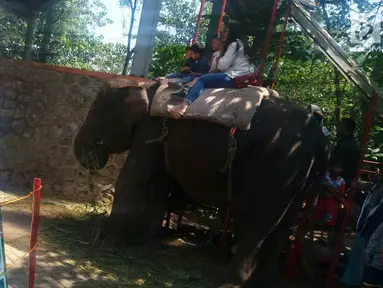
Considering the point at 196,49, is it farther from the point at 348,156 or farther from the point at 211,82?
the point at 348,156

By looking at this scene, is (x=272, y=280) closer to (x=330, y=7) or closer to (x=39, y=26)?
(x=330, y=7)

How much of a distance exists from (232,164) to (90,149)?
2.22m

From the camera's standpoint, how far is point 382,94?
598 cm

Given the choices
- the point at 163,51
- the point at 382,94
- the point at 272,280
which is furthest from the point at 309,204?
the point at 163,51

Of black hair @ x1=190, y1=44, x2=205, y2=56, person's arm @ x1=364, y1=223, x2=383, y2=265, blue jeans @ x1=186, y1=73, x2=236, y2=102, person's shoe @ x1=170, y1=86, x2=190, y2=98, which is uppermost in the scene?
black hair @ x1=190, y1=44, x2=205, y2=56

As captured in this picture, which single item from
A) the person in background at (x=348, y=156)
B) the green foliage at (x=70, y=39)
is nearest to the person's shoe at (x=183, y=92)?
the person in background at (x=348, y=156)

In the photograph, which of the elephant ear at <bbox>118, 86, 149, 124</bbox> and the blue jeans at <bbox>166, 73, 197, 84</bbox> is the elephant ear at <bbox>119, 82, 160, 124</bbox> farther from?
the blue jeans at <bbox>166, 73, 197, 84</bbox>

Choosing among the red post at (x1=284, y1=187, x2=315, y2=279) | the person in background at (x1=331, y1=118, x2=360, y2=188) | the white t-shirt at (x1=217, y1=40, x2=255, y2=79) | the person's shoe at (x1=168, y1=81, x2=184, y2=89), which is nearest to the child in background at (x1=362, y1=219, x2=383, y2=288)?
the red post at (x1=284, y1=187, x2=315, y2=279)

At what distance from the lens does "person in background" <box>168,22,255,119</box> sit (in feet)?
20.2

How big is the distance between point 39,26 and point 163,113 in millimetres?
15755

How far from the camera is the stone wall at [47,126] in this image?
8852mm

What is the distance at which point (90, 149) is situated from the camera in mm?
7051

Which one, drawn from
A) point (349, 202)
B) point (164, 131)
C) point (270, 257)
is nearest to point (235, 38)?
point (164, 131)

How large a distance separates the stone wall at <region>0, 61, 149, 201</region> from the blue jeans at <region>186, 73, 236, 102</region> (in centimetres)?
295
